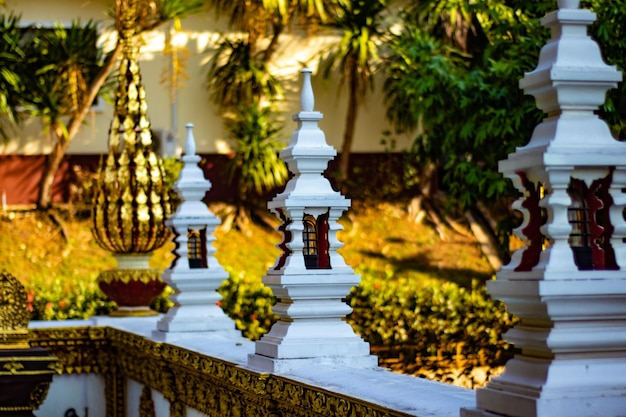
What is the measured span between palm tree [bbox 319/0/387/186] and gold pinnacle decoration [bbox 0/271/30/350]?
1145cm

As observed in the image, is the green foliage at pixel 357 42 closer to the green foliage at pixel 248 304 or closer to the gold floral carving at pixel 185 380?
the green foliage at pixel 248 304

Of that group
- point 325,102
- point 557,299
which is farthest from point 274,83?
point 557,299

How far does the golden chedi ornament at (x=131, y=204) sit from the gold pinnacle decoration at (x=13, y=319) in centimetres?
204

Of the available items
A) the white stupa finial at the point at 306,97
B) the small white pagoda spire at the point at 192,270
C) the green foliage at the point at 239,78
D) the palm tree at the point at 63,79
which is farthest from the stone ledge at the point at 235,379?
the green foliage at the point at 239,78

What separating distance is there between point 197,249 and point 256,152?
34.9 feet

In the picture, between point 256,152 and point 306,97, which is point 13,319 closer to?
point 306,97

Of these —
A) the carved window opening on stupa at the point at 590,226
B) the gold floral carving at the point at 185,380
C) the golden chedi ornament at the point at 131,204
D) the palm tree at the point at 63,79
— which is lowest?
the gold floral carving at the point at 185,380

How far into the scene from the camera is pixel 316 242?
16.6 feet

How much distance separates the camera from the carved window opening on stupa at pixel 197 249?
7.20 m

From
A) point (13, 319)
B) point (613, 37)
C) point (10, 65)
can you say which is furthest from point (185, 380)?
point (10, 65)

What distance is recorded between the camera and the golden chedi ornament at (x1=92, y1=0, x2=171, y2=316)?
9078 millimetres

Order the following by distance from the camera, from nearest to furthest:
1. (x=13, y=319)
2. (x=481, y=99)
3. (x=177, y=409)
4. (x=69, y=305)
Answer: (x=177, y=409)
(x=13, y=319)
(x=69, y=305)
(x=481, y=99)

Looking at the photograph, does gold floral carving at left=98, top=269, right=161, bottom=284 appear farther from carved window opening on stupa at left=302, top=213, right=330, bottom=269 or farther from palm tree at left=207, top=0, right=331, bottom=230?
palm tree at left=207, top=0, right=331, bottom=230

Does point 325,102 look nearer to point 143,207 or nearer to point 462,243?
point 462,243
